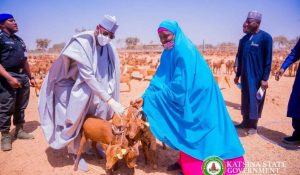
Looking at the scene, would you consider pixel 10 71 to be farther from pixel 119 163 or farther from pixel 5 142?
pixel 119 163

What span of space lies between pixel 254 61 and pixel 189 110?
2837 mm

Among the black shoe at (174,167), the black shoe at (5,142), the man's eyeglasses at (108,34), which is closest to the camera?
the man's eyeglasses at (108,34)

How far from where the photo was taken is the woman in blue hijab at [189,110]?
3.72 m

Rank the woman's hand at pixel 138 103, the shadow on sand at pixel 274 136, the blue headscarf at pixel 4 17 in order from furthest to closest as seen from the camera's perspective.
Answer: the shadow on sand at pixel 274 136 < the blue headscarf at pixel 4 17 < the woman's hand at pixel 138 103

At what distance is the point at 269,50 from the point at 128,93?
7.31 metres

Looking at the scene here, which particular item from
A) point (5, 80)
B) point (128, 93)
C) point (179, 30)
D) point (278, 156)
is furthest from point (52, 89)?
point (128, 93)

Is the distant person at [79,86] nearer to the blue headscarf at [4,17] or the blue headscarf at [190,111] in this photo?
the blue headscarf at [190,111]

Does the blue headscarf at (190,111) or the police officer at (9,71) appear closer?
the blue headscarf at (190,111)

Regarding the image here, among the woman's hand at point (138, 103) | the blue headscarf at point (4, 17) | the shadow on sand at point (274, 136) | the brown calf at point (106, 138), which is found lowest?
the shadow on sand at point (274, 136)

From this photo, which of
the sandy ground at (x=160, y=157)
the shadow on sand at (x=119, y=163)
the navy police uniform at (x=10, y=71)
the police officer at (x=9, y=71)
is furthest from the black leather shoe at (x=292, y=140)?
the navy police uniform at (x=10, y=71)

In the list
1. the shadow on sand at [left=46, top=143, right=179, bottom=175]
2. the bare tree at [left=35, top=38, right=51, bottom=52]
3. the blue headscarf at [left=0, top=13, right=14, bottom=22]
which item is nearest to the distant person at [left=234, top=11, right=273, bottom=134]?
the shadow on sand at [left=46, top=143, right=179, bottom=175]

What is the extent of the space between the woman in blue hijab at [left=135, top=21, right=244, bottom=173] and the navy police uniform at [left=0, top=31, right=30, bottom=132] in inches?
118

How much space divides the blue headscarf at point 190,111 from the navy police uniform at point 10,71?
299 cm

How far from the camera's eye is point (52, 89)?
14.8 ft
